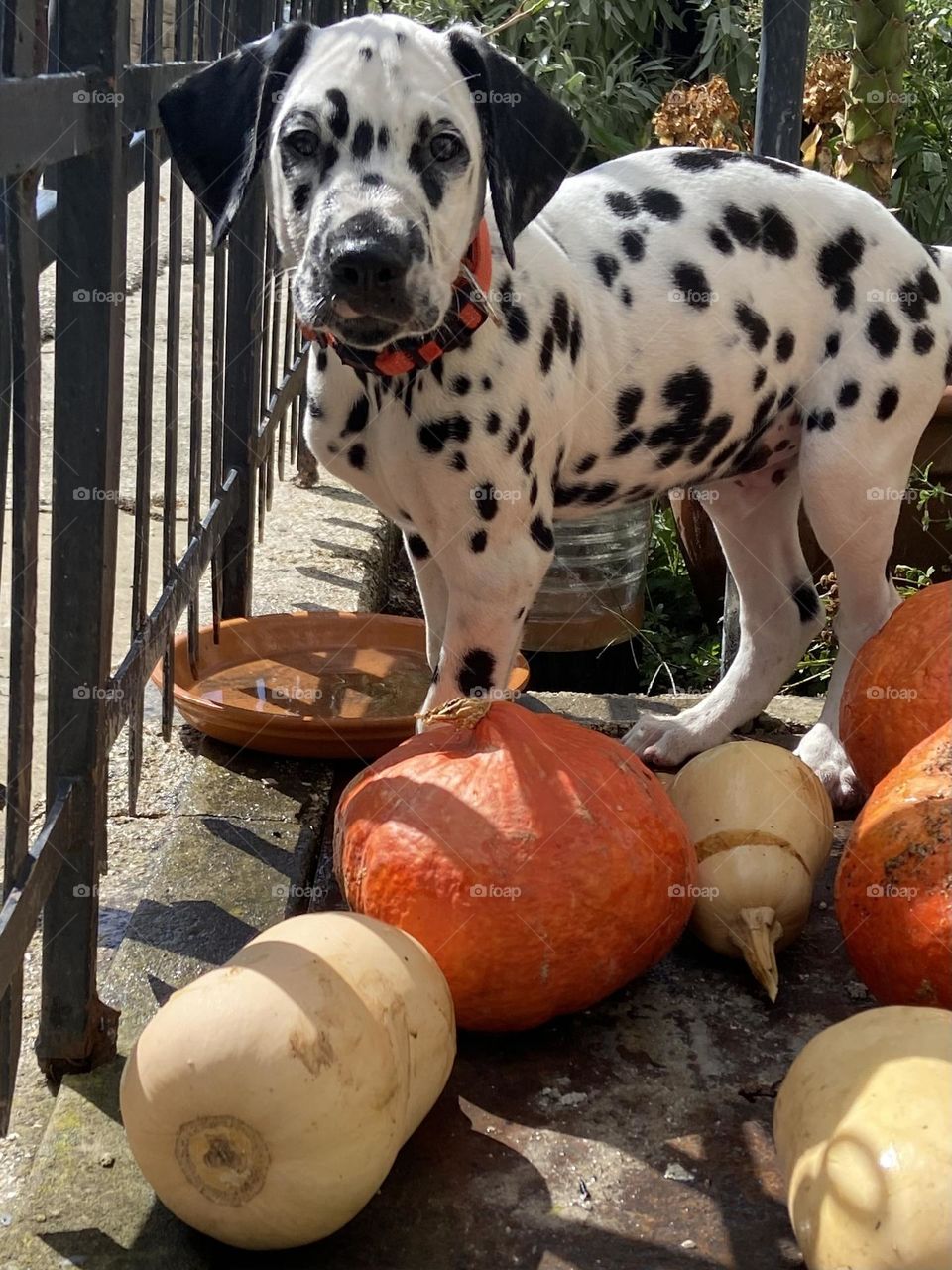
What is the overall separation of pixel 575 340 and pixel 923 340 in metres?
0.99

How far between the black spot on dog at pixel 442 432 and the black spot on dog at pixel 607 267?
0.67 meters

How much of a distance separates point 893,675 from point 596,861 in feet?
3.20

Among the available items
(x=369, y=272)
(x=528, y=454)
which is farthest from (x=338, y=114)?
(x=528, y=454)

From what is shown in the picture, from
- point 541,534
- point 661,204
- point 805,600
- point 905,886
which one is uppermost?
point 661,204

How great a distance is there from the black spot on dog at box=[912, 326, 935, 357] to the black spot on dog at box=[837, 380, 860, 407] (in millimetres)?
200

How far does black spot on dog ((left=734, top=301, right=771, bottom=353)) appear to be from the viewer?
3869 millimetres

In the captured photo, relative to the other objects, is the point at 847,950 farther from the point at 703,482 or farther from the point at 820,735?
the point at 703,482

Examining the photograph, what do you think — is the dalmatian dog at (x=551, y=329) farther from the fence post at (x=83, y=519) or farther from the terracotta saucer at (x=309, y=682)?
the fence post at (x=83, y=519)

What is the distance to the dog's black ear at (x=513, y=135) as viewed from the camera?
338 cm

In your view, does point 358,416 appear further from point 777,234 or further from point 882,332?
point 882,332

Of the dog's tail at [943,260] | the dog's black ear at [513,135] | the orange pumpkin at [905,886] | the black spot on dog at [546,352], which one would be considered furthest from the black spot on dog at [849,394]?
the orange pumpkin at [905,886]

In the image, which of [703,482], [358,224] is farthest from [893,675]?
[358,224]

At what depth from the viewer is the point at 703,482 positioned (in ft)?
14.4

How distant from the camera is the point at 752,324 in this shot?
3.88 metres
